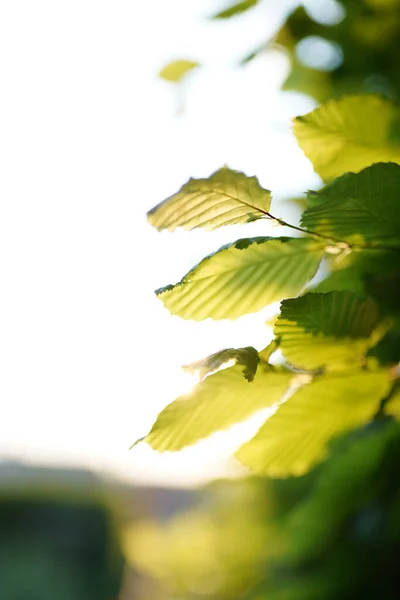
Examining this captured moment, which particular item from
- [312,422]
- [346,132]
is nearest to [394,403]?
[312,422]

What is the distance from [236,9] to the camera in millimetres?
642

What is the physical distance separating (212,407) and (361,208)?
0.15 metres

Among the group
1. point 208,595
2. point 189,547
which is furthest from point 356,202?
point 208,595

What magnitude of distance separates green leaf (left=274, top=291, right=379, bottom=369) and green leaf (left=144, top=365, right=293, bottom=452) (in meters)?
0.02

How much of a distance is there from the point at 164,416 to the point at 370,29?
74cm

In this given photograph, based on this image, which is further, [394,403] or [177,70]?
[177,70]

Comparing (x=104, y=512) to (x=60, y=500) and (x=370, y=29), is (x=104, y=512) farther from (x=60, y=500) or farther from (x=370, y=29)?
(x=370, y=29)

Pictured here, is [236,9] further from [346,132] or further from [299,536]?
[299,536]

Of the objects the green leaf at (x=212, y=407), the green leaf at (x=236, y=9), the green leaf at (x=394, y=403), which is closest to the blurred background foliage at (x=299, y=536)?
the green leaf at (x=394, y=403)

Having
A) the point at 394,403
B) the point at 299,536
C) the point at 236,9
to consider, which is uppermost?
the point at 236,9

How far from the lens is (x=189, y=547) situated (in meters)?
1.27

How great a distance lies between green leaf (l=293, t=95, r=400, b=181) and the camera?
422 millimetres

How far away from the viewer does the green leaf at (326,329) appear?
35 cm

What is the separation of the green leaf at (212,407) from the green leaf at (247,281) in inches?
1.6
